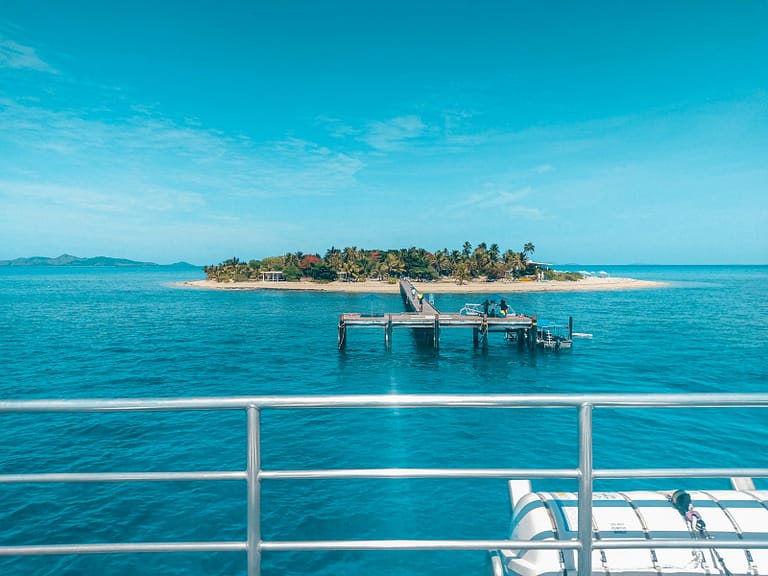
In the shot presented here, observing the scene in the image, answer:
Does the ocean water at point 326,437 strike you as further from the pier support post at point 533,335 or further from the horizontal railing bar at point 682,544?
the horizontal railing bar at point 682,544

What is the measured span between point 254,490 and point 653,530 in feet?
11.5

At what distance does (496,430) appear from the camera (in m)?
17.1

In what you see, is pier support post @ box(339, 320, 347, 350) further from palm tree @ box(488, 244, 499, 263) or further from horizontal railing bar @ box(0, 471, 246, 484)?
palm tree @ box(488, 244, 499, 263)

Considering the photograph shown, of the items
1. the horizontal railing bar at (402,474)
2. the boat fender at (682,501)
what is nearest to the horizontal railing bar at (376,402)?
the horizontal railing bar at (402,474)

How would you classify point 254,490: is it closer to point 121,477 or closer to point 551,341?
point 121,477

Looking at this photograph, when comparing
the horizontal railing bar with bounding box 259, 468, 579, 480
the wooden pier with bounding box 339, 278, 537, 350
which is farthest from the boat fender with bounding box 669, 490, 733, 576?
the wooden pier with bounding box 339, 278, 537, 350

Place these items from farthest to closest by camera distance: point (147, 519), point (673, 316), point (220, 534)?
point (673, 316) → point (147, 519) → point (220, 534)

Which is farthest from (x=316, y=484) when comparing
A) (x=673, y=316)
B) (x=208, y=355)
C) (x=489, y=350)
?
(x=673, y=316)

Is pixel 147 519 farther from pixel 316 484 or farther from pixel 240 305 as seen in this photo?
pixel 240 305

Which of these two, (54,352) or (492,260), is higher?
(492,260)

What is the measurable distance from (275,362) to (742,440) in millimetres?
23023

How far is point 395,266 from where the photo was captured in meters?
114

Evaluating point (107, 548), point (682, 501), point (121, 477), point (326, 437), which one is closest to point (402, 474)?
point (121, 477)

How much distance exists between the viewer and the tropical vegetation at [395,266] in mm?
111125
